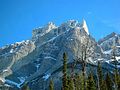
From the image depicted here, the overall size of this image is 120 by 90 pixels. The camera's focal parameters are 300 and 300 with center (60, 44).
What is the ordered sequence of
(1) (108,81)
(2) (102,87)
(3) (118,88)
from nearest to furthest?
(3) (118,88) < (2) (102,87) < (1) (108,81)

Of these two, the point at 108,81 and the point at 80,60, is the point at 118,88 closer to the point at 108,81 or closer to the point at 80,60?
the point at 108,81

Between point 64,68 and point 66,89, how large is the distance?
8281 mm

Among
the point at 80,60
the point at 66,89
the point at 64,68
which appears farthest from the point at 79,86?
the point at 80,60

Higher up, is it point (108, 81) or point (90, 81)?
point (108, 81)

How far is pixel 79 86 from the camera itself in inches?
3885

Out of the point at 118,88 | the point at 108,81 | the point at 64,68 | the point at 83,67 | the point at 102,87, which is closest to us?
the point at 83,67

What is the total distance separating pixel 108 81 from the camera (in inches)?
5020

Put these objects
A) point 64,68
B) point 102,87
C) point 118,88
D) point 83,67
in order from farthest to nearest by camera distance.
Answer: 1. point 102,87
2. point 118,88
3. point 64,68
4. point 83,67

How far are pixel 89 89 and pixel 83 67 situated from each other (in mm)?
40860

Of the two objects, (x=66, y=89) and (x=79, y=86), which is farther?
(x=79, y=86)

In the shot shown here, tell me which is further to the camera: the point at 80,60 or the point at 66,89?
the point at 66,89

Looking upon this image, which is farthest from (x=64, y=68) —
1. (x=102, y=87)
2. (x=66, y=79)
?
(x=102, y=87)

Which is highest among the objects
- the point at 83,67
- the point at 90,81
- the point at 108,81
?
the point at 108,81

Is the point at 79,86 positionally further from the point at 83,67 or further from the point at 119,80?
the point at 83,67
